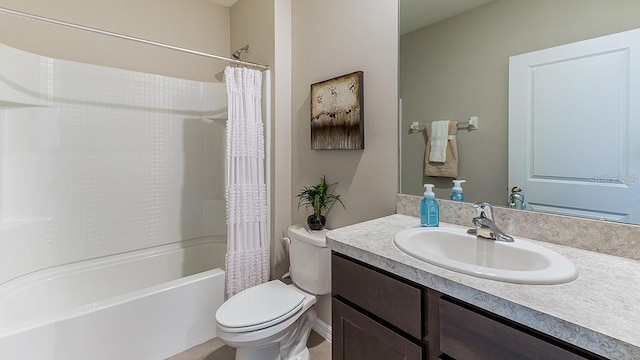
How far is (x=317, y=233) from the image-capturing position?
5.73ft

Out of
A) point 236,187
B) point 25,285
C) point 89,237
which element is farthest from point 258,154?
point 25,285

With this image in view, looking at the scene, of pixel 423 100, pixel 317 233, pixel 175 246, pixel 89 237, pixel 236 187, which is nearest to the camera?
pixel 423 100

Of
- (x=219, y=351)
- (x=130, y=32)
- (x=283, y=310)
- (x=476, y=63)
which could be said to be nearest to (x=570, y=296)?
(x=476, y=63)

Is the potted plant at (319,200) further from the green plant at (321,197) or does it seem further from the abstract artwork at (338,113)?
the abstract artwork at (338,113)

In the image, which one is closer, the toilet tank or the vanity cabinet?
the vanity cabinet

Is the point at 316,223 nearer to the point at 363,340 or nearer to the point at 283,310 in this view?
the point at 283,310

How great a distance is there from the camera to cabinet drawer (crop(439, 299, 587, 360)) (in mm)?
581

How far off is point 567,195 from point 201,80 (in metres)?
2.80

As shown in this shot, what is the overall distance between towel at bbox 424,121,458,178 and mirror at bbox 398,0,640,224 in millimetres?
22

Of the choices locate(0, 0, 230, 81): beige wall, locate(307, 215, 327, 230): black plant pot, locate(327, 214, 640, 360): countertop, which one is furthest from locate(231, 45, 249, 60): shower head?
locate(327, 214, 640, 360): countertop

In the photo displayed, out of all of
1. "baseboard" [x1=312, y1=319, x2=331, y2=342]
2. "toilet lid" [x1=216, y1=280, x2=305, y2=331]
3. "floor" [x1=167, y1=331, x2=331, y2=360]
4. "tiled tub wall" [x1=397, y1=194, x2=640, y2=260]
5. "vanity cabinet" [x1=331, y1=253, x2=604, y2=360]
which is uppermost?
"tiled tub wall" [x1=397, y1=194, x2=640, y2=260]

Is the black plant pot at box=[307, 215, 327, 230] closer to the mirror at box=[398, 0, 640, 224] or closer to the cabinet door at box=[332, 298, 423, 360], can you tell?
the mirror at box=[398, 0, 640, 224]

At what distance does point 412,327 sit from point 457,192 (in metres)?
0.69

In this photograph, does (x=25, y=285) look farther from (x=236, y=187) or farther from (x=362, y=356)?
(x=362, y=356)
